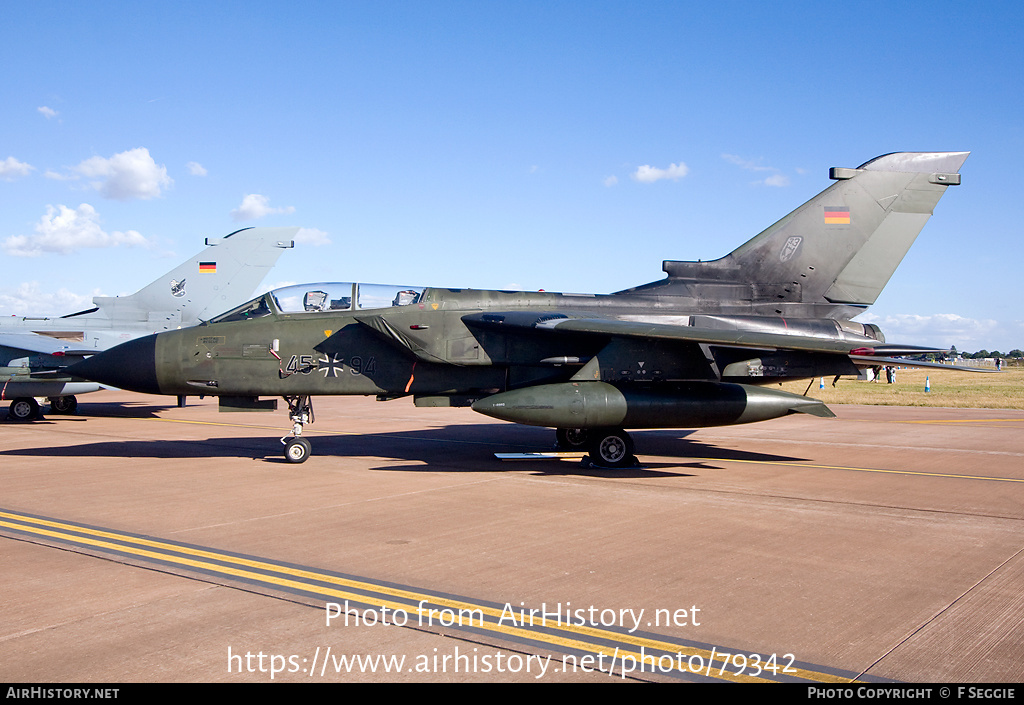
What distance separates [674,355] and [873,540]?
4.84m

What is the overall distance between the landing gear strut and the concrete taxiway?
37 centimetres

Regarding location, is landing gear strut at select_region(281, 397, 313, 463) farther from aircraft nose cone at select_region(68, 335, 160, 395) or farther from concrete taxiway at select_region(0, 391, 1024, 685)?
aircraft nose cone at select_region(68, 335, 160, 395)

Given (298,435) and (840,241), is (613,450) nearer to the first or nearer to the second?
(298,435)

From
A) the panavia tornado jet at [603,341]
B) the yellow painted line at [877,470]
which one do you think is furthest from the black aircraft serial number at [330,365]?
the yellow painted line at [877,470]

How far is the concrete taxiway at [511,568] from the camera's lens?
4.21 metres

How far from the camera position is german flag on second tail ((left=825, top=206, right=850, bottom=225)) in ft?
42.8

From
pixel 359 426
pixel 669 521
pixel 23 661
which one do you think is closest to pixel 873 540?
pixel 669 521

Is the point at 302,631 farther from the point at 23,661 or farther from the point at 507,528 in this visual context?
the point at 507,528

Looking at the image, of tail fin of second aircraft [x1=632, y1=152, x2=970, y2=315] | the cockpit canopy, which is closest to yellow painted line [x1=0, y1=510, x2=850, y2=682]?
the cockpit canopy

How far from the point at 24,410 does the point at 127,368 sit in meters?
11.4

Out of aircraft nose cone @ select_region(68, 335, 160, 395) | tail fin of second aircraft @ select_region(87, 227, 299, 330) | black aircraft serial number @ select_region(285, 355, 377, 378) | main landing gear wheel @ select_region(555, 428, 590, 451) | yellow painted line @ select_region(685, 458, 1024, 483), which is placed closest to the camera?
yellow painted line @ select_region(685, 458, 1024, 483)

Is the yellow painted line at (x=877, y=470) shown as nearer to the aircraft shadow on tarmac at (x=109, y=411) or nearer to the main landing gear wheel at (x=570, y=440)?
the main landing gear wheel at (x=570, y=440)

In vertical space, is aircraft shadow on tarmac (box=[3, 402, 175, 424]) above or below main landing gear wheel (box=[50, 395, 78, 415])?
below

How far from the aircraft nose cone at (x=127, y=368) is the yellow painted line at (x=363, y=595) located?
3519mm
